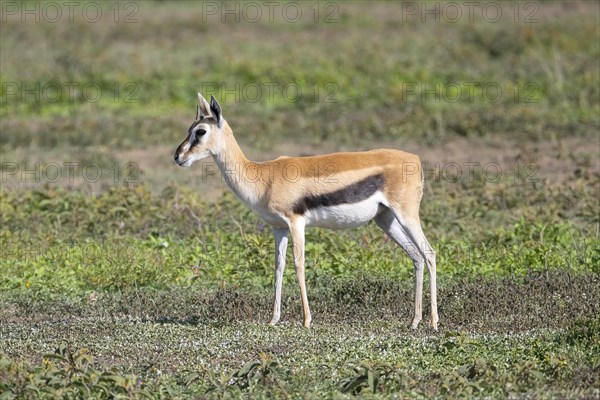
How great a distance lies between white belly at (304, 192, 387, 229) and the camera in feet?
29.4

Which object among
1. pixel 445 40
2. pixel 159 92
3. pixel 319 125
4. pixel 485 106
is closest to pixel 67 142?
pixel 159 92

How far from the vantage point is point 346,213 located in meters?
8.97

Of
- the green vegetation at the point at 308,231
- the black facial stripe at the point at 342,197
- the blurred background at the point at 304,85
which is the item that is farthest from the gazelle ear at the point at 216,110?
the blurred background at the point at 304,85

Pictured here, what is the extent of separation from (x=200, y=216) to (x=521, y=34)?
9238 mm

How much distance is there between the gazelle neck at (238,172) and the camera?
917 cm

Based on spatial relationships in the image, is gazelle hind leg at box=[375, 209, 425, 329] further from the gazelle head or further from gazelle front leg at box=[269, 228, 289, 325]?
the gazelle head

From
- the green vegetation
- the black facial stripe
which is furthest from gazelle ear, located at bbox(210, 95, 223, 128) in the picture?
the green vegetation

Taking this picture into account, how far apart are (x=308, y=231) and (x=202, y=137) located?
245 centimetres

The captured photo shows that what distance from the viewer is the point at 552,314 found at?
353 inches

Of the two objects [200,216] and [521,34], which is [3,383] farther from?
[521,34]

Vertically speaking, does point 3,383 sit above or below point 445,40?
below

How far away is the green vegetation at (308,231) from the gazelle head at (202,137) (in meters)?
1.27

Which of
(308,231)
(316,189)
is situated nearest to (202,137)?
(316,189)

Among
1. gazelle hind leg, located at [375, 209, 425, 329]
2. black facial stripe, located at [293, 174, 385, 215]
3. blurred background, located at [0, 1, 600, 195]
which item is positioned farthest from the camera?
blurred background, located at [0, 1, 600, 195]
